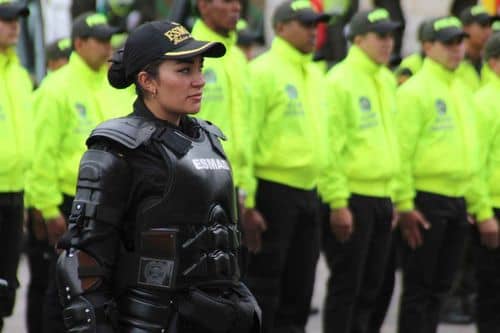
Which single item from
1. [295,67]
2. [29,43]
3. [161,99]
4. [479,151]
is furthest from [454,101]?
[29,43]

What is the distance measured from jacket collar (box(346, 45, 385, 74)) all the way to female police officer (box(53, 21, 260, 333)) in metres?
4.17

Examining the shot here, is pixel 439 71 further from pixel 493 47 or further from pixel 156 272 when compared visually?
pixel 156 272

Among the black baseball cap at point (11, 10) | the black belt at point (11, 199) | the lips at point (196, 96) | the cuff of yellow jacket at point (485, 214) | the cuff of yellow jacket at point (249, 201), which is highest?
the lips at point (196, 96)

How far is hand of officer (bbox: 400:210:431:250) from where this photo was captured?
30.5 ft

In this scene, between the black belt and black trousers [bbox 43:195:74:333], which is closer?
the black belt

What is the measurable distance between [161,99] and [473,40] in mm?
6905

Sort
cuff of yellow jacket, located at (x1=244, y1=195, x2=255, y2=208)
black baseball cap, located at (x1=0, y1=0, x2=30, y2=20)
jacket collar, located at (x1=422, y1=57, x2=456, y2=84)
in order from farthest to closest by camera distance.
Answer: jacket collar, located at (x1=422, y1=57, x2=456, y2=84), black baseball cap, located at (x1=0, y1=0, x2=30, y2=20), cuff of yellow jacket, located at (x1=244, y1=195, x2=255, y2=208)

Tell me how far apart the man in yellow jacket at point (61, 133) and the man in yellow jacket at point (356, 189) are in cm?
135

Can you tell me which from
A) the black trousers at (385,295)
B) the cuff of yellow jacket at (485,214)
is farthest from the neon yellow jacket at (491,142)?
the black trousers at (385,295)

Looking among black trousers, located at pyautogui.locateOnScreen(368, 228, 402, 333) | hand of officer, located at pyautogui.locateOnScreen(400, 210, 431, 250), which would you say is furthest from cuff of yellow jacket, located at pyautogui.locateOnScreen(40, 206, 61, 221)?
black trousers, located at pyautogui.locateOnScreen(368, 228, 402, 333)

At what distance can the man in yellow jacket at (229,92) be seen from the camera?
27.3 ft

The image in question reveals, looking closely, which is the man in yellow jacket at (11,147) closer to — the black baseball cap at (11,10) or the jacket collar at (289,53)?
the black baseball cap at (11,10)

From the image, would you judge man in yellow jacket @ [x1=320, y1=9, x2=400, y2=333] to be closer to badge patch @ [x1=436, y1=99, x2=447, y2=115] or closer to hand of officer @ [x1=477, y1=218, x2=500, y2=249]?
badge patch @ [x1=436, y1=99, x2=447, y2=115]

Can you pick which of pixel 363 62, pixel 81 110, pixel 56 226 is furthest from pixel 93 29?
pixel 363 62
